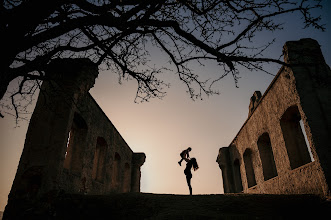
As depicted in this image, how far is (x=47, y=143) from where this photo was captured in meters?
5.36

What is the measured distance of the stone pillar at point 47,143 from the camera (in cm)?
465

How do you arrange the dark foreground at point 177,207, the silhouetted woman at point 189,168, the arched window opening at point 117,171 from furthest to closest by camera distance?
the arched window opening at point 117,171 → the silhouetted woman at point 189,168 → the dark foreground at point 177,207

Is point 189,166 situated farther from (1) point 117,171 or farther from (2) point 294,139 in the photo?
(1) point 117,171

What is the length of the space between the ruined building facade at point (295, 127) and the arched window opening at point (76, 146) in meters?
6.15

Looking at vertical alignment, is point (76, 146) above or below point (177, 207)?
above

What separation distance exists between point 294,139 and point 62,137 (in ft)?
21.9

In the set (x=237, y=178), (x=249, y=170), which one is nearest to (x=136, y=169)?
(x=237, y=178)

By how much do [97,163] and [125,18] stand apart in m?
7.82

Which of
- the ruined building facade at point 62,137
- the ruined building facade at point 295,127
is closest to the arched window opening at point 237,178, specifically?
the ruined building facade at point 295,127

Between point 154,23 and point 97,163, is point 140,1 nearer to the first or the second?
point 154,23

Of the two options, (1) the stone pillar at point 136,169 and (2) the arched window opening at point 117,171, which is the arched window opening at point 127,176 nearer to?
(1) the stone pillar at point 136,169

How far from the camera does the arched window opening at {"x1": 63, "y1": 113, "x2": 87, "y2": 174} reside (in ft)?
22.2

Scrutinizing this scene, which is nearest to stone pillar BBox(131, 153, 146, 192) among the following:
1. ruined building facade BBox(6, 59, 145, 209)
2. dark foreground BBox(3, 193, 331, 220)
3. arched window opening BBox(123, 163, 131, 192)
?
arched window opening BBox(123, 163, 131, 192)

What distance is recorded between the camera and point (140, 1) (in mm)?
3041
